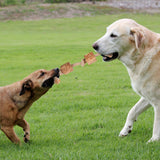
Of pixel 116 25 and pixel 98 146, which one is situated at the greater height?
pixel 116 25

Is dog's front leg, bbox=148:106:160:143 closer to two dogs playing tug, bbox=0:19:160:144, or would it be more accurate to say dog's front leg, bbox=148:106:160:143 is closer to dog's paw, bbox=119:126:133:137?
two dogs playing tug, bbox=0:19:160:144

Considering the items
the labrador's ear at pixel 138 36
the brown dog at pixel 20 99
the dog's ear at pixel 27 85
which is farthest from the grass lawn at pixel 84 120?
the labrador's ear at pixel 138 36

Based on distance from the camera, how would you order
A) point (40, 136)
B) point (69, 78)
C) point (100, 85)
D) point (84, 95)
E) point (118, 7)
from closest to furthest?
point (40, 136)
point (84, 95)
point (100, 85)
point (69, 78)
point (118, 7)

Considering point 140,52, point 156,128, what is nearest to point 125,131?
point 156,128

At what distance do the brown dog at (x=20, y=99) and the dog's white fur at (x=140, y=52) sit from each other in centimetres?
132

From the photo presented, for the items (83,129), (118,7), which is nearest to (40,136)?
(83,129)

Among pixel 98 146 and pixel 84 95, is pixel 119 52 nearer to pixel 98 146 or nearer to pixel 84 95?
pixel 98 146

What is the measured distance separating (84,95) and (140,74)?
4131 millimetres

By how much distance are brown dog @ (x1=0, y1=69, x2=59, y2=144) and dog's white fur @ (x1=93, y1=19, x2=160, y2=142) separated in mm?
1315

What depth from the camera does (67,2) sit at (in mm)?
56844

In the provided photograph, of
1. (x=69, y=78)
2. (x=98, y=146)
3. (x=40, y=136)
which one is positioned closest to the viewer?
(x=98, y=146)

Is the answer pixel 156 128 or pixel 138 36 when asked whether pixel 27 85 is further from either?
pixel 156 128

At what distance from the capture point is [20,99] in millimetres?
6453

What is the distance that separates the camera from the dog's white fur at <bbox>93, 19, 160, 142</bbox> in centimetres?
587
